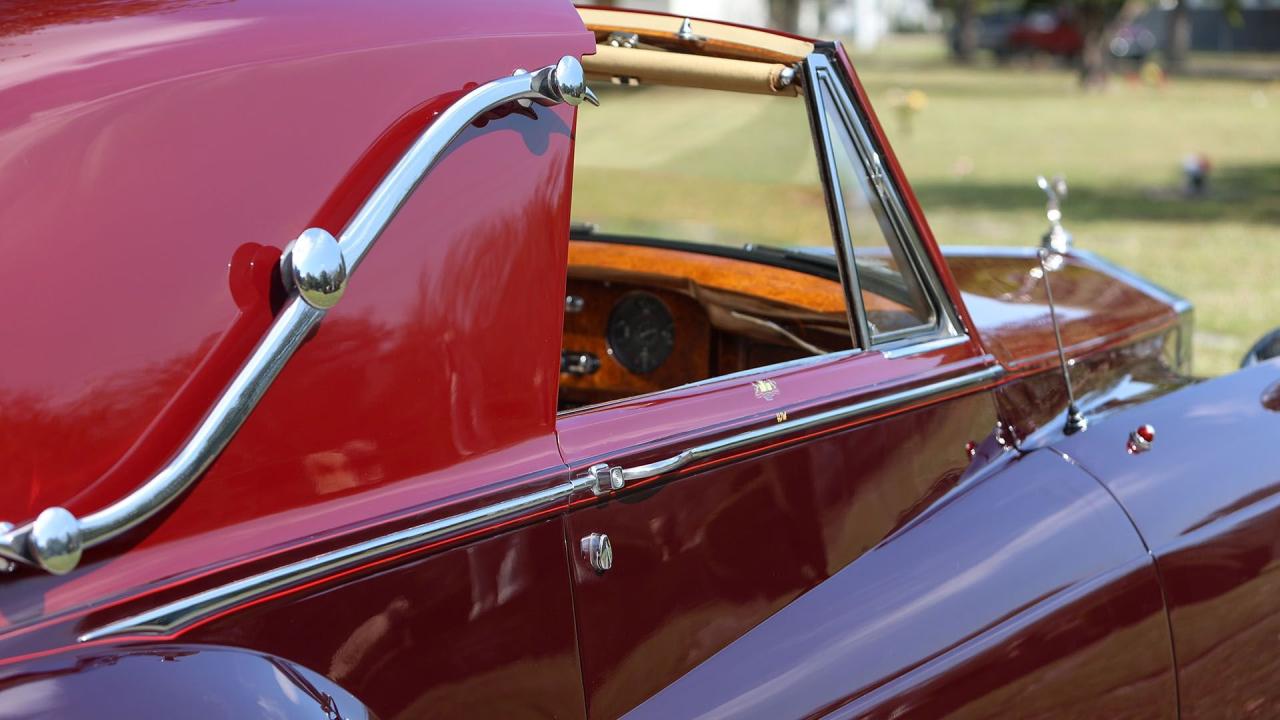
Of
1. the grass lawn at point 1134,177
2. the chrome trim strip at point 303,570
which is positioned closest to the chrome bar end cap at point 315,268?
the chrome trim strip at point 303,570

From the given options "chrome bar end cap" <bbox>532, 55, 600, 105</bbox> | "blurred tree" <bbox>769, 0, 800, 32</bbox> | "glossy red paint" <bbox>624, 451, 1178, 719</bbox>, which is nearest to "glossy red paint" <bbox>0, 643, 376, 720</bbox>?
"glossy red paint" <bbox>624, 451, 1178, 719</bbox>

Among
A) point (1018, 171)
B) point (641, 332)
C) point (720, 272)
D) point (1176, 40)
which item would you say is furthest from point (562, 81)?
point (1176, 40)

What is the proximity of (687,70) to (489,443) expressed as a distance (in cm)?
108

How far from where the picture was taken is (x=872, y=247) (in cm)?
227

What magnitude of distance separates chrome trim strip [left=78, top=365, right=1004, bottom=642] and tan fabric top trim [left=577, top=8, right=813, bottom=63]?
0.66m

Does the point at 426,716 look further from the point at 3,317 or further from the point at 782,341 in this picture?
the point at 782,341

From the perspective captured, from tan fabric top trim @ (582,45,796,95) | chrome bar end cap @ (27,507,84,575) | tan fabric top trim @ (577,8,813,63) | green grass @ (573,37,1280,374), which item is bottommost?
green grass @ (573,37,1280,374)

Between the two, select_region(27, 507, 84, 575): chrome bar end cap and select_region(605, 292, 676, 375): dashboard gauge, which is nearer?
select_region(27, 507, 84, 575): chrome bar end cap

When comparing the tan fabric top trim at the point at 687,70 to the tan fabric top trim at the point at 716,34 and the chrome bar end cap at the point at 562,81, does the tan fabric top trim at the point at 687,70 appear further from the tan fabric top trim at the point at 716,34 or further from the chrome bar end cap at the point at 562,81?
the chrome bar end cap at the point at 562,81

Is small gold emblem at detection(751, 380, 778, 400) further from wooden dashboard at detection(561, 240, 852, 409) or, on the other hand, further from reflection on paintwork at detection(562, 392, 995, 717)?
wooden dashboard at detection(561, 240, 852, 409)

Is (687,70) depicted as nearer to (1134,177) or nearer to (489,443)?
(489,443)

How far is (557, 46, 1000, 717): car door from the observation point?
1629 millimetres

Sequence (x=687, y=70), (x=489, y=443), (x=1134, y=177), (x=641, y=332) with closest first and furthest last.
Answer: (x=489, y=443) → (x=687, y=70) → (x=641, y=332) → (x=1134, y=177)

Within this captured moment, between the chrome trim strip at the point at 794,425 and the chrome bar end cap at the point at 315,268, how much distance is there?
0.40 meters
